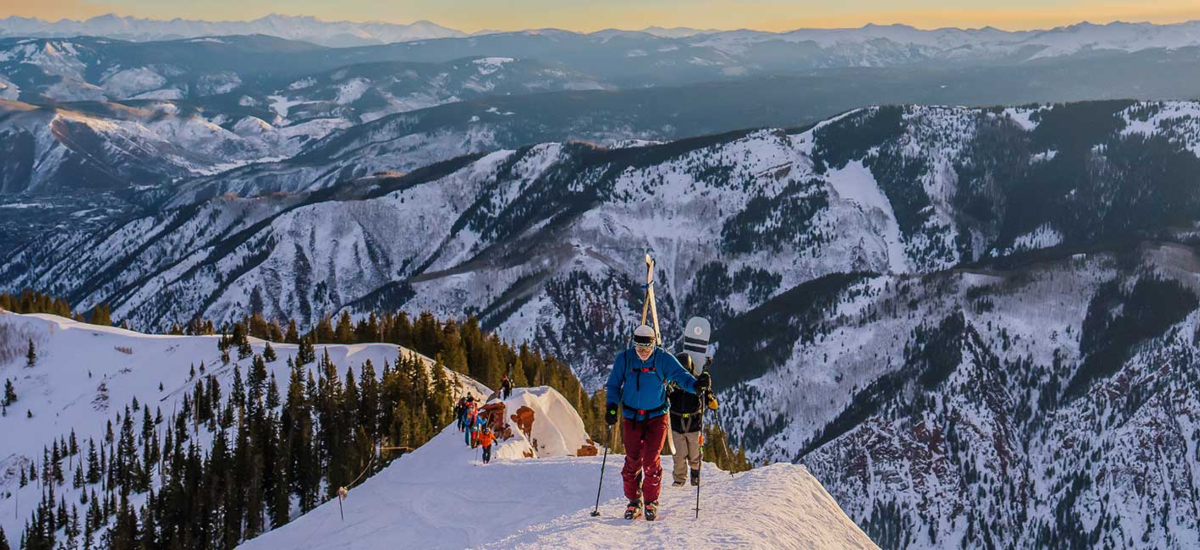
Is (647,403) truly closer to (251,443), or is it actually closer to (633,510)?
(633,510)

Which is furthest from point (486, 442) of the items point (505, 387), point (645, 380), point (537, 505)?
point (645, 380)

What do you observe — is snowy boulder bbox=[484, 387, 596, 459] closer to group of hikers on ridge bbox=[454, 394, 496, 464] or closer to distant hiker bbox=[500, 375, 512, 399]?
distant hiker bbox=[500, 375, 512, 399]

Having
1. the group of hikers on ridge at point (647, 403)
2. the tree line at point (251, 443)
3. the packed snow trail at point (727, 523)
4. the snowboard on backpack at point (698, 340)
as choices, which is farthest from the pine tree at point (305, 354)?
the group of hikers on ridge at point (647, 403)

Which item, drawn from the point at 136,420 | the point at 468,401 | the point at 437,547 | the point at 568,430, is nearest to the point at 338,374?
the point at 136,420

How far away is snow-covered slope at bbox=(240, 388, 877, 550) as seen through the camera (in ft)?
84.6

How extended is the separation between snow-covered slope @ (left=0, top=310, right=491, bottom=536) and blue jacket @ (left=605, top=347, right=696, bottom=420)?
93.4m

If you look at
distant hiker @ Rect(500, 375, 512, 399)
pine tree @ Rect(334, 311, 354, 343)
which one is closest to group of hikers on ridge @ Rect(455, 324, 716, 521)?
distant hiker @ Rect(500, 375, 512, 399)

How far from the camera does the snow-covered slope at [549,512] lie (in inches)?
1016

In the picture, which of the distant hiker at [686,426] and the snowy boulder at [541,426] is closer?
the distant hiker at [686,426]

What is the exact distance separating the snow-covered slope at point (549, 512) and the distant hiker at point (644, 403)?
114 centimetres

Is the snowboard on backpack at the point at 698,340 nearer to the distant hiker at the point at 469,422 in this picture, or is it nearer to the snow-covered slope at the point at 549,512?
the snow-covered slope at the point at 549,512

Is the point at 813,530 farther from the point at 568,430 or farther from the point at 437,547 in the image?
the point at 568,430

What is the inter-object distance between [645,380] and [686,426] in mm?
2715

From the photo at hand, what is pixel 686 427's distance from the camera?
28.4 meters
